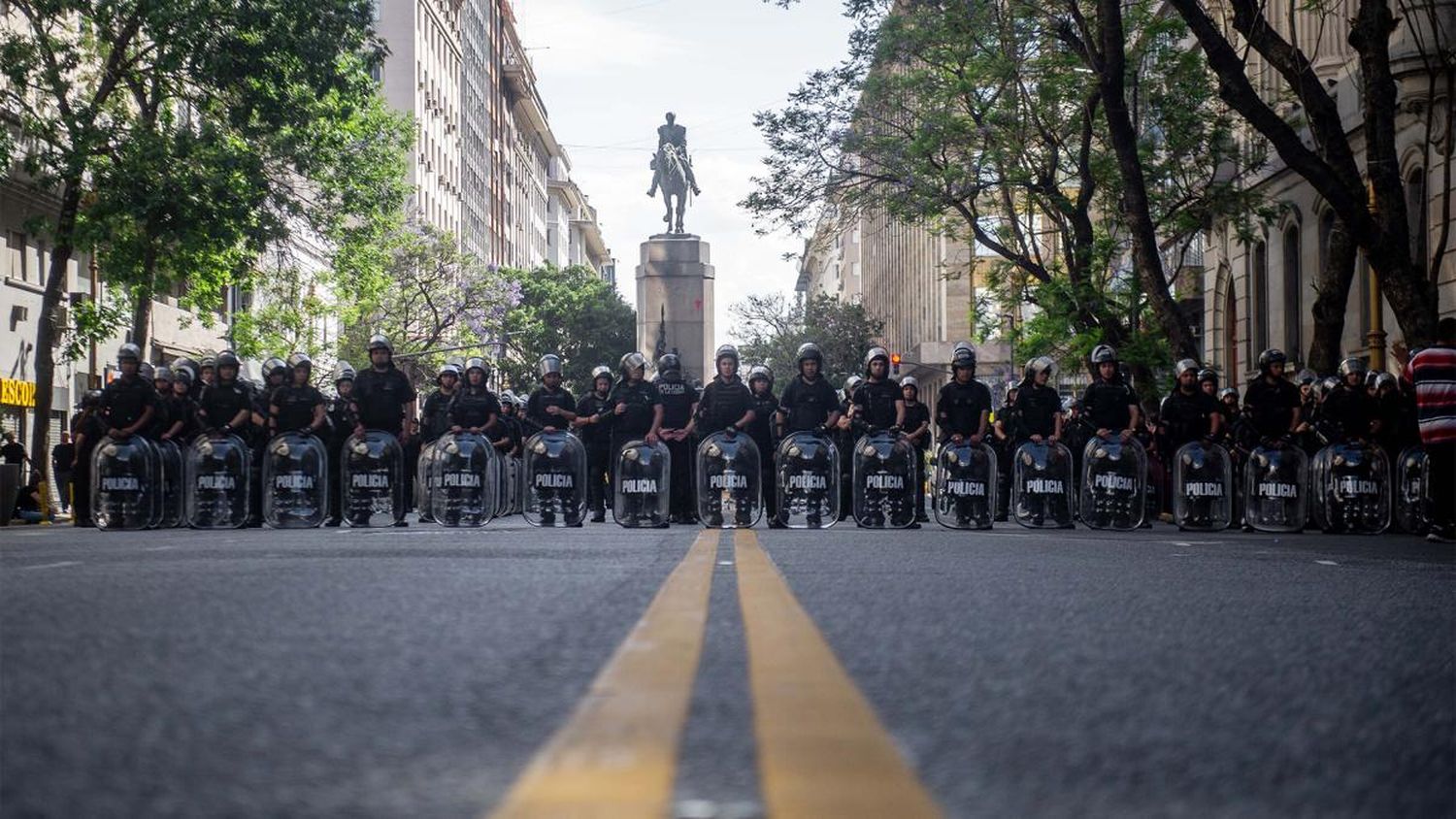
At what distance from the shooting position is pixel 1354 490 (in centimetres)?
1989

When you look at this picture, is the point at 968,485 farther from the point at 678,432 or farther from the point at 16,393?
the point at 16,393

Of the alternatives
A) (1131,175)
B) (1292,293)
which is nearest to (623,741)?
(1131,175)

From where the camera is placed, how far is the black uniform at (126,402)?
816 inches

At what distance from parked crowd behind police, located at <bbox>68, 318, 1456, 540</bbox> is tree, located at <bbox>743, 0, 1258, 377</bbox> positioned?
7552 millimetres

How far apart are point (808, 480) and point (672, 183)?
A: 39883 mm

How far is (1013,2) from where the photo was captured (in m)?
30.6

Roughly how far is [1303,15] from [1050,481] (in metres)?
18.6

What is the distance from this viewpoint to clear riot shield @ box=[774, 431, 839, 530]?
1922cm

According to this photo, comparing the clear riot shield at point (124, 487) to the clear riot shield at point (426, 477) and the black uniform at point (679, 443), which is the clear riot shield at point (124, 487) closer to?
the clear riot shield at point (426, 477)

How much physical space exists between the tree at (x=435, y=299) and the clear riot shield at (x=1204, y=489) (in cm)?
3962

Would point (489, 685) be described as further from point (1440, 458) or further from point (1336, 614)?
point (1440, 458)

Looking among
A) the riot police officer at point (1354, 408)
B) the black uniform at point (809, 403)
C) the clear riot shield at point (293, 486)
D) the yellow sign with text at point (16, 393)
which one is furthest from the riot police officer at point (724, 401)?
the yellow sign with text at point (16, 393)

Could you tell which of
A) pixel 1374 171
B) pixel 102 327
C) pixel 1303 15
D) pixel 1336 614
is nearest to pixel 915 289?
pixel 1303 15

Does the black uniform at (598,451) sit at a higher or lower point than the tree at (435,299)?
lower
